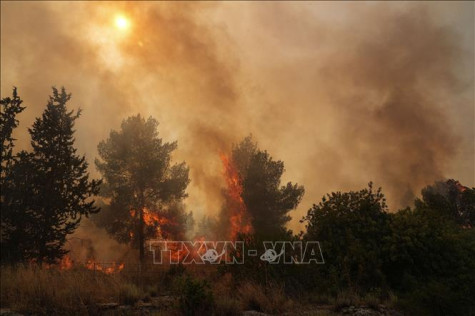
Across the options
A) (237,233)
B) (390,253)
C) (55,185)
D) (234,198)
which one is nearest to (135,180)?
(55,185)

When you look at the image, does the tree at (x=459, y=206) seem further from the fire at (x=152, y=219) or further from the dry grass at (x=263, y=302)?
the fire at (x=152, y=219)

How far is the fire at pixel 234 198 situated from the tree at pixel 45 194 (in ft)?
62.7

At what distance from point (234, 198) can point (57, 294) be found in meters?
34.1

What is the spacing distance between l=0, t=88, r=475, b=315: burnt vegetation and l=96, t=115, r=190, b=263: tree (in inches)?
3.4

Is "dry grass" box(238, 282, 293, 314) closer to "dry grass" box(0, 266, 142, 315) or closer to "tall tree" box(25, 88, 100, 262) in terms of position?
"dry grass" box(0, 266, 142, 315)

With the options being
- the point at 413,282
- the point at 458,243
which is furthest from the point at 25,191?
the point at 458,243

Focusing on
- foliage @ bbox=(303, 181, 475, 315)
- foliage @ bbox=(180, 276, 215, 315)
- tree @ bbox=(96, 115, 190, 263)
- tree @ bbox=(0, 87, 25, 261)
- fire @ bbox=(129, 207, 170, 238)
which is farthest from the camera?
fire @ bbox=(129, 207, 170, 238)

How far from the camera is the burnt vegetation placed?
31.0ft

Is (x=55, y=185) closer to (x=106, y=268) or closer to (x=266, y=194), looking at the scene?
(x=106, y=268)

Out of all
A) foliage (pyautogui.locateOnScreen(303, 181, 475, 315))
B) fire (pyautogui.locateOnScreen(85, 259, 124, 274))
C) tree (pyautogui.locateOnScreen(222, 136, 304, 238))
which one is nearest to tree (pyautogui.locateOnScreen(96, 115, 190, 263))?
fire (pyautogui.locateOnScreen(85, 259, 124, 274))

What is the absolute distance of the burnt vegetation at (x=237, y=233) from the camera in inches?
372

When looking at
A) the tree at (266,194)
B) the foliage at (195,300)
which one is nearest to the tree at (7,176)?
the foliage at (195,300)

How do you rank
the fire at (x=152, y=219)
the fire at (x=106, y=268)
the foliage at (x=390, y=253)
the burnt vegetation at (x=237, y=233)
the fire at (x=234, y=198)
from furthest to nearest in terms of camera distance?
the fire at (x=234, y=198) < the fire at (x=152, y=219) < the fire at (x=106, y=268) < the foliage at (x=390, y=253) < the burnt vegetation at (x=237, y=233)

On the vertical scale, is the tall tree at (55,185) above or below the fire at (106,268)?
above
